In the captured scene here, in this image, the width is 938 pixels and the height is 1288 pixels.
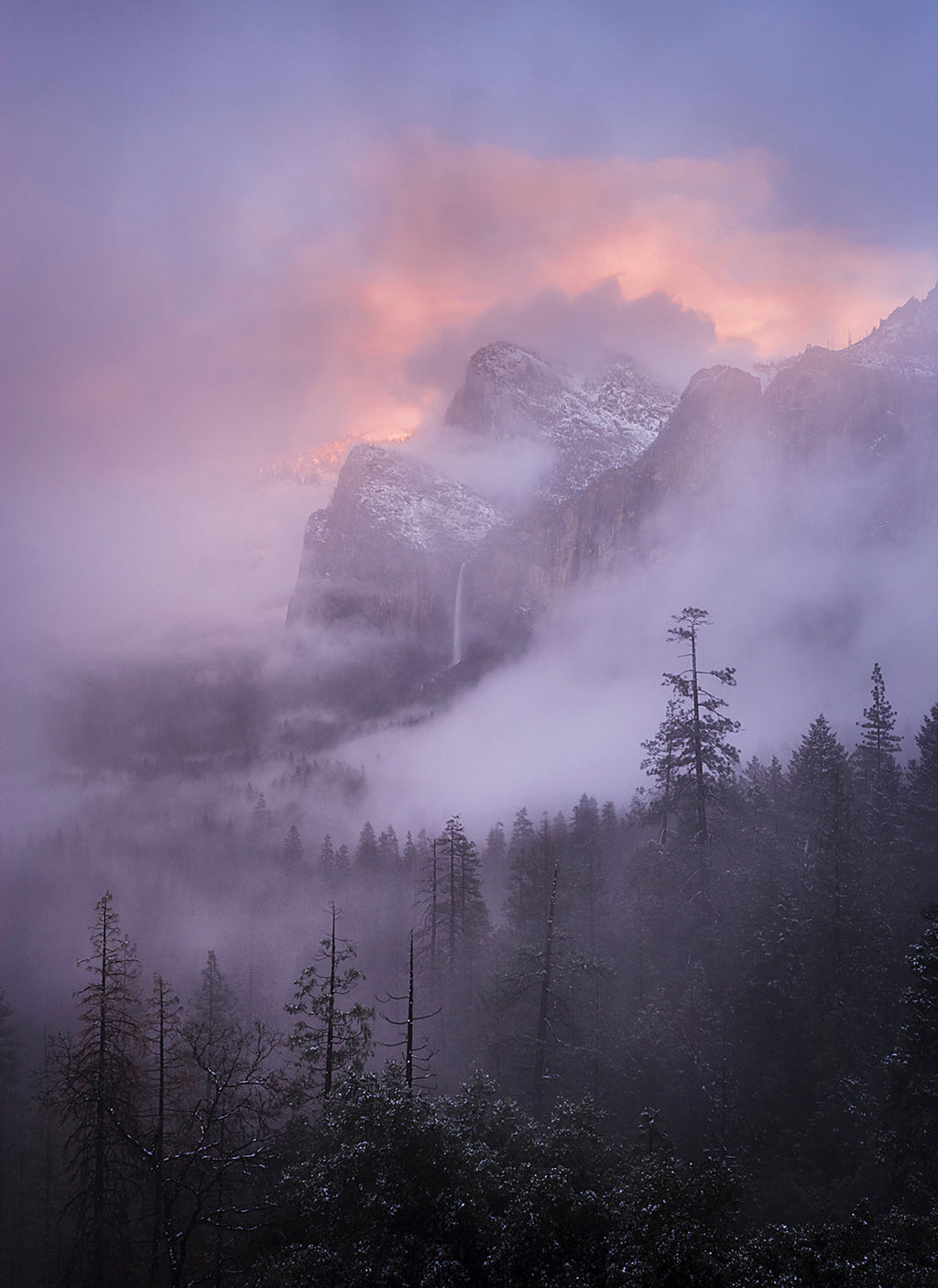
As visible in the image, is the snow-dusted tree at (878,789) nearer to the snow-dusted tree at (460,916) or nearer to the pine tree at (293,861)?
the snow-dusted tree at (460,916)

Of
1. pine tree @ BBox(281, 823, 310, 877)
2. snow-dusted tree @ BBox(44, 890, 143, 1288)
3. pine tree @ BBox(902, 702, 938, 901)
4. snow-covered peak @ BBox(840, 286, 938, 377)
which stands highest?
snow-covered peak @ BBox(840, 286, 938, 377)

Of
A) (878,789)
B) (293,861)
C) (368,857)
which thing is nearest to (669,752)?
(878,789)

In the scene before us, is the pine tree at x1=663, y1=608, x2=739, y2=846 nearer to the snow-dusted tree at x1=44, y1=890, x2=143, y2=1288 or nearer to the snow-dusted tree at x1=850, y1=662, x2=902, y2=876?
the snow-dusted tree at x1=850, y1=662, x2=902, y2=876

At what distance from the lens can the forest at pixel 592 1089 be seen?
16.3 meters

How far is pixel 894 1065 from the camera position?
22.5 m

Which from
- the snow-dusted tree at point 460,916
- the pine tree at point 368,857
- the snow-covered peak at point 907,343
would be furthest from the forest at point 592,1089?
the snow-covered peak at point 907,343

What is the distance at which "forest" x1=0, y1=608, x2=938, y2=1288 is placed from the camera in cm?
1628

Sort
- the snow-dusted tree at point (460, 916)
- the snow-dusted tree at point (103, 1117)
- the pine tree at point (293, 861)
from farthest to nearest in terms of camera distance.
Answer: the pine tree at point (293, 861) < the snow-dusted tree at point (460, 916) < the snow-dusted tree at point (103, 1117)

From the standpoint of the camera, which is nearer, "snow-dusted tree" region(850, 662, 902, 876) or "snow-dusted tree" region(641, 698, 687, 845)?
"snow-dusted tree" region(641, 698, 687, 845)

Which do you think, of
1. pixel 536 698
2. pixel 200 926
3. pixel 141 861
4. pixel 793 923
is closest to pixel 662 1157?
pixel 793 923

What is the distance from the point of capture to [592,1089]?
3155 cm

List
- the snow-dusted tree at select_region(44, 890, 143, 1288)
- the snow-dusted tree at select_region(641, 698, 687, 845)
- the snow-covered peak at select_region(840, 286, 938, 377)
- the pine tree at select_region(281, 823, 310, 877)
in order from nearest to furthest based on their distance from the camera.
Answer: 1. the snow-dusted tree at select_region(44, 890, 143, 1288)
2. the snow-dusted tree at select_region(641, 698, 687, 845)
3. the pine tree at select_region(281, 823, 310, 877)
4. the snow-covered peak at select_region(840, 286, 938, 377)

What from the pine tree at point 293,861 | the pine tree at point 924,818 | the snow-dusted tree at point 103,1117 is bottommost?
the snow-dusted tree at point 103,1117

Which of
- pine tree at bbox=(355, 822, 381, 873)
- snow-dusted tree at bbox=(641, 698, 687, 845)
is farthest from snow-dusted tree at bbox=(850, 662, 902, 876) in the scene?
pine tree at bbox=(355, 822, 381, 873)
